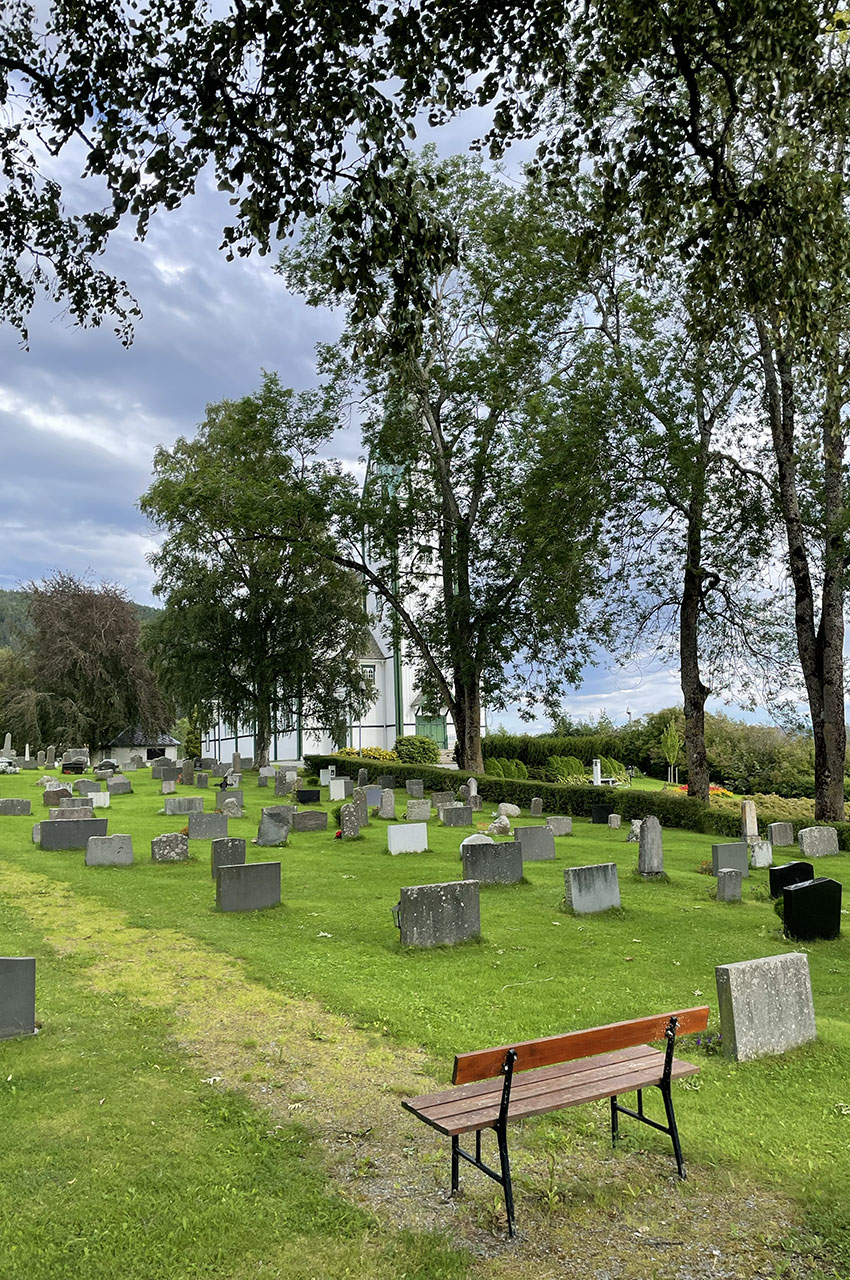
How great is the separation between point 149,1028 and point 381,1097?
228cm

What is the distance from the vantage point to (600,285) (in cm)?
2403

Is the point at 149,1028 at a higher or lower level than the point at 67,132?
lower

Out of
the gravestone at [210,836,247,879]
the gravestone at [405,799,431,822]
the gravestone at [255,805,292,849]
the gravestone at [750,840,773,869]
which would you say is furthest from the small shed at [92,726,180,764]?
the gravestone at [750,840,773,869]

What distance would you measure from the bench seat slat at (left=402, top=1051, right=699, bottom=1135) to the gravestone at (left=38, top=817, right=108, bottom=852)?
13156mm

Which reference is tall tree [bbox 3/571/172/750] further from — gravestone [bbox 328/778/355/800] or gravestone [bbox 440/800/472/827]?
gravestone [bbox 440/800/472/827]

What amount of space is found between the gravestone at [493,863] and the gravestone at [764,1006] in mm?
6697

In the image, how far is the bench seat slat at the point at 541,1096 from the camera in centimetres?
436

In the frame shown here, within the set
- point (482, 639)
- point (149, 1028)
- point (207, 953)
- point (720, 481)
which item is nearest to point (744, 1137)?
point (149, 1028)

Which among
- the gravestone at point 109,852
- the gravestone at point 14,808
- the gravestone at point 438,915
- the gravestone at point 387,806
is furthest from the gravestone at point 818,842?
the gravestone at point 14,808

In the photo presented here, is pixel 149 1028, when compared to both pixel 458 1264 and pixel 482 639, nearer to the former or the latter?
pixel 458 1264

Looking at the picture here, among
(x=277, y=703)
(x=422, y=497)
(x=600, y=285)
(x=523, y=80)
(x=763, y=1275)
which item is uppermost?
→ (x=600, y=285)

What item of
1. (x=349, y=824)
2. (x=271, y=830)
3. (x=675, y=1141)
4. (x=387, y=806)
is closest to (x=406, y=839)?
(x=349, y=824)

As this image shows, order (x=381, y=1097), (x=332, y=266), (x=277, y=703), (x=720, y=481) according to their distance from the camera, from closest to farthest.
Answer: (x=381, y=1097) < (x=332, y=266) < (x=720, y=481) < (x=277, y=703)

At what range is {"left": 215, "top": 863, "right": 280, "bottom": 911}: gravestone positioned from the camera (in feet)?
37.0
